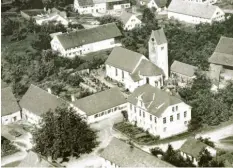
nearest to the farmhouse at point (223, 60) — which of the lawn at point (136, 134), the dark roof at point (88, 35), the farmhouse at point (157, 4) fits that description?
the lawn at point (136, 134)

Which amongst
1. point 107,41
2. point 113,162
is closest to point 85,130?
point 113,162

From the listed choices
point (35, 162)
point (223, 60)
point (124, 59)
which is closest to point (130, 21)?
point (124, 59)

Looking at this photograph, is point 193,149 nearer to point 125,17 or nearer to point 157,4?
point 125,17

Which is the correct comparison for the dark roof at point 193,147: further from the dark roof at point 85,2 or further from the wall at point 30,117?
the dark roof at point 85,2

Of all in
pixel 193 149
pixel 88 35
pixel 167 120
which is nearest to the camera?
pixel 193 149

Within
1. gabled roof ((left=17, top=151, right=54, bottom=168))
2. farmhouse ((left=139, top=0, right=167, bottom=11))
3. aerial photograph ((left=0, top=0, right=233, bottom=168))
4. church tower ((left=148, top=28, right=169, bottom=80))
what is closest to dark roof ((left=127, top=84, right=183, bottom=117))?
aerial photograph ((left=0, top=0, right=233, bottom=168))
